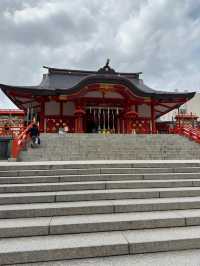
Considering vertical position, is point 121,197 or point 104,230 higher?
point 121,197

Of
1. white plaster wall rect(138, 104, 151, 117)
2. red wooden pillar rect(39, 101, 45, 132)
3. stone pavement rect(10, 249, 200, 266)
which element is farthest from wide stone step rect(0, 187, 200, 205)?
white plaster wall rect(138, 104, 151, 117)

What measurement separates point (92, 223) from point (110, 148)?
21.7 ft

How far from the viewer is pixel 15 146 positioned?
8.32m

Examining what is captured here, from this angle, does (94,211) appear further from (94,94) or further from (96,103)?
(94,94)

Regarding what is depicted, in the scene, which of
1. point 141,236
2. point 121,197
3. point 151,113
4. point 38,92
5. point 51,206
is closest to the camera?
point 141,236

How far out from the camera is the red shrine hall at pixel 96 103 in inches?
619

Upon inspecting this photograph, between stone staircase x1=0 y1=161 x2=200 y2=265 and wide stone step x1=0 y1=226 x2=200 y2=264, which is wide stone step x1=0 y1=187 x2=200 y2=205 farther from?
wide stone step x1=0 y1=226 x2=200 y2=264

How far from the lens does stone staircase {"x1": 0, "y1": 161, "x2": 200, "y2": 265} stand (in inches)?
121

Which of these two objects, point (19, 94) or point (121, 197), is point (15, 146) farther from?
point (19, 94)

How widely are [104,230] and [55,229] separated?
0.81m

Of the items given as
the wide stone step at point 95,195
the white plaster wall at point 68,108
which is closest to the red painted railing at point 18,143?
the wide stone step at point 95,195

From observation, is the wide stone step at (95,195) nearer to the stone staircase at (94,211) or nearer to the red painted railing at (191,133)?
the stone staircase at (94,211)

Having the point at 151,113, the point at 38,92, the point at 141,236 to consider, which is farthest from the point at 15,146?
the point at 151,113

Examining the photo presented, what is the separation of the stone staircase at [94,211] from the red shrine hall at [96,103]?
34.6 ft
